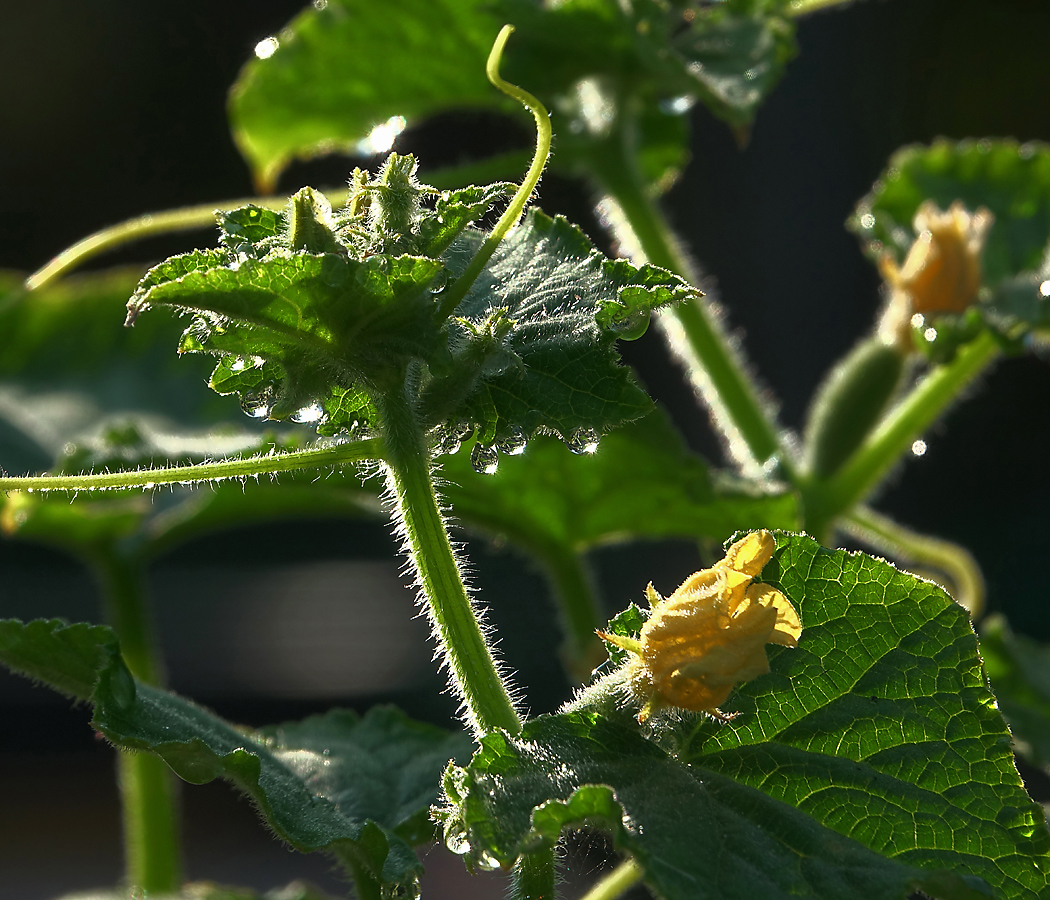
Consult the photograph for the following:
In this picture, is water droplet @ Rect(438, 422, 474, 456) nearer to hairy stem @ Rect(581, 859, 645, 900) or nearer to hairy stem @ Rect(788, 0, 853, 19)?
hairy stem @ Rect(581, 859, 645, 900)

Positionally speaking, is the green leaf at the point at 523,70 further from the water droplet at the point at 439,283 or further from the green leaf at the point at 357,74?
the water droplet at the point at 439,283

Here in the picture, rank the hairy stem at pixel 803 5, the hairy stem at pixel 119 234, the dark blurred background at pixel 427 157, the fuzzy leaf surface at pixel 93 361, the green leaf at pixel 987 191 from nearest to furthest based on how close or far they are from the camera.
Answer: the hairy stem at pixel 119 234 < the hairy stem at pixel 803 5 < the green leaf at pixel 987 191 < the fuzzy leaf surface at pixel 93 361 < the dark blurred background at pixel 427 157

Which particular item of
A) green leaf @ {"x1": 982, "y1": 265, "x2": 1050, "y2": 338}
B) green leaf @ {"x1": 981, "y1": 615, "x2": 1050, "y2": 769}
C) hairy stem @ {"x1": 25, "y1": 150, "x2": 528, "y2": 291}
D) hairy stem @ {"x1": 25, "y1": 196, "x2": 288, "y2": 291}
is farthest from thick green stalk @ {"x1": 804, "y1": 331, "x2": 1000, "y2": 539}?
hairy stem @ {"x1": 25, "y1": 196, "x2": 288, "y2": 291}

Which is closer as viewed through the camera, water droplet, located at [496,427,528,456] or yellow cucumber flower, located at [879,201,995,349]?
water droplet, located at [496,427,528,456]

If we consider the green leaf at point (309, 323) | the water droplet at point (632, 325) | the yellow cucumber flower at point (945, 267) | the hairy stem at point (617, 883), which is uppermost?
the yellow cucumber flower at point (945, 267)

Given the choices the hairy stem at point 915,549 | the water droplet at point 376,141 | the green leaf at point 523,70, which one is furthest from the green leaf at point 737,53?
the hairy stem at point 915,549

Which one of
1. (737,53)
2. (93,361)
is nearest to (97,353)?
(93,361)

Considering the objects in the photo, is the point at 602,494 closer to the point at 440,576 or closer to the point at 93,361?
the point at 440,576
